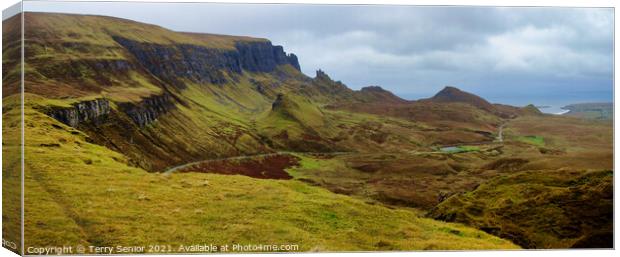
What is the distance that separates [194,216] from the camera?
3741cm

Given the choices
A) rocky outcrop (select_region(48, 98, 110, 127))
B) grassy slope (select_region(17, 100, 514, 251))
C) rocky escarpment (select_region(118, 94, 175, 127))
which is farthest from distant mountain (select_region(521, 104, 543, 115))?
rocky escarpment (select_region(118, 94, 175, 127))

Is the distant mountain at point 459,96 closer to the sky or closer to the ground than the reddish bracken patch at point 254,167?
closer to the sky

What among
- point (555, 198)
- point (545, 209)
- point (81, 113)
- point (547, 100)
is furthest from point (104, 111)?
point (555, 198)

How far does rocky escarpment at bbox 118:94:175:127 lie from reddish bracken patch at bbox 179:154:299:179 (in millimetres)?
19336

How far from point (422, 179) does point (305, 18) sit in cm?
3356

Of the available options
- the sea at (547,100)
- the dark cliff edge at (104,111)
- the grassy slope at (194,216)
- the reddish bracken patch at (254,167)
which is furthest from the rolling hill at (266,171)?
the sea at (547,100)

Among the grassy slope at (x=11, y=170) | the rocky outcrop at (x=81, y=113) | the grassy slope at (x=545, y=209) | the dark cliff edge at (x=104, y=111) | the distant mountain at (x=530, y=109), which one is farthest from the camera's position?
the dark cliff edge at (x=104, y=111)

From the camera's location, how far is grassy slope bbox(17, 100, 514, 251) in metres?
35.0

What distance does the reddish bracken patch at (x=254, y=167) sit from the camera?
6355 centimetres

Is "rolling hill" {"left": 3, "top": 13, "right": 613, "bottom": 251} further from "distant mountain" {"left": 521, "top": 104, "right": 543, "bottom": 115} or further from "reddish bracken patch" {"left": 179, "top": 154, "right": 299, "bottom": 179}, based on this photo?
"distant mountain" {"left": 521, "top": 104, "right": 543, "bottom": 115}

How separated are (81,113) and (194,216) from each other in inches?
1465

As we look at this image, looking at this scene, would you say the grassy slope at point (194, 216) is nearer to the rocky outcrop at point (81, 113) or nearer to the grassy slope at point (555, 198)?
the grassy slope at point (555, 198)

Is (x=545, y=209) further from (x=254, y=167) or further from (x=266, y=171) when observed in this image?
(x=254, y=167)

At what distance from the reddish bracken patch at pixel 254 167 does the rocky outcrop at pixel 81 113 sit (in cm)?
1301
